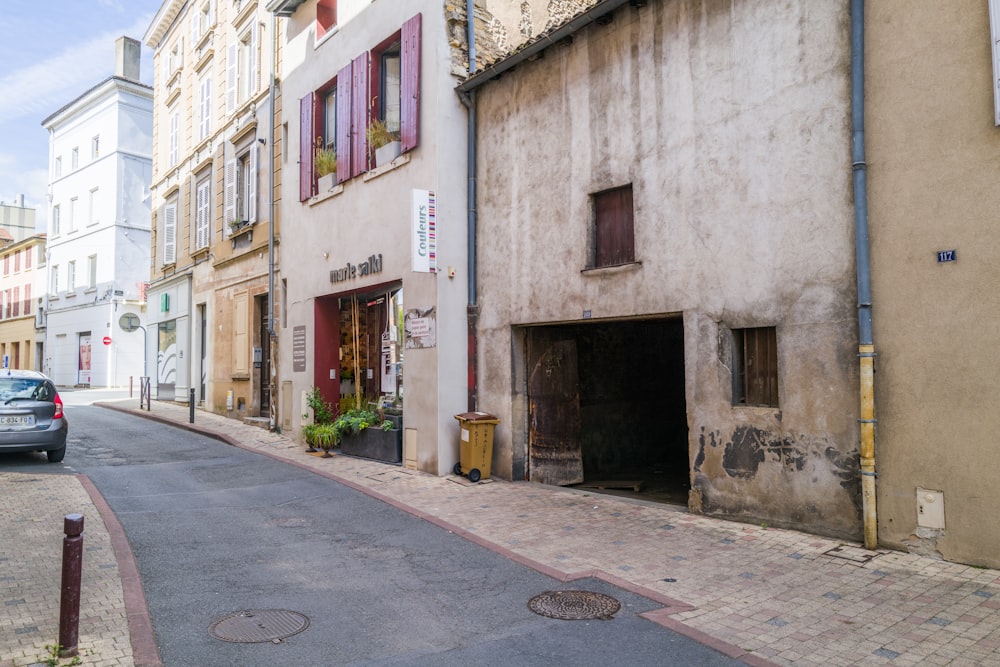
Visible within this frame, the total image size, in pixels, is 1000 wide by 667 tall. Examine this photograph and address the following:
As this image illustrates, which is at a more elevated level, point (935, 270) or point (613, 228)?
point (613, 228)

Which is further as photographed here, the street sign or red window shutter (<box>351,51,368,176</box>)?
the street sign

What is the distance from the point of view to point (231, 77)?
1909 centimetres

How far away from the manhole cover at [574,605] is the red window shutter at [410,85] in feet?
26.3

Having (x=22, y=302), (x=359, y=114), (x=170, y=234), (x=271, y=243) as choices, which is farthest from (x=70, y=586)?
(x=22, y=302)

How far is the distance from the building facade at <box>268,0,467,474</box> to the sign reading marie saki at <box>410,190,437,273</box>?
0.02 m

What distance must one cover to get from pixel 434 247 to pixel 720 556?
6.34 metres

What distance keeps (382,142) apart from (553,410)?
223 inches

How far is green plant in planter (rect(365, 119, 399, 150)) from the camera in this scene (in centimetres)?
1221

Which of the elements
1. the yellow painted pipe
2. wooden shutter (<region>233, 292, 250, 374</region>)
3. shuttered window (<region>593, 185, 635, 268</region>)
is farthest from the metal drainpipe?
wooden shutter (<region>233, 292, 250, 374</region>)

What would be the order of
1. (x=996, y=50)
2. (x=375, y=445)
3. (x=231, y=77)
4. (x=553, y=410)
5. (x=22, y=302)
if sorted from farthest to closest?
(x=22, y=302), (x=231, y=77), (x=375, y=445), (x=553, y=410), (x=996, y=50)

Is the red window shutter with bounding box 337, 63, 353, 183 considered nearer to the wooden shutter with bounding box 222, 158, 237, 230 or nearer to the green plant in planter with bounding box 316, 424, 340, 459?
the green plant in planter with bounding box 316, 424, 340, 459

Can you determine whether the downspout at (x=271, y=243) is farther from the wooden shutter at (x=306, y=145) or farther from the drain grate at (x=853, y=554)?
the drain grate at (x=853, y=554)

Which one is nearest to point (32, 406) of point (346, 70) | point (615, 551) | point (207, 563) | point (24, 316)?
point (207, 563)

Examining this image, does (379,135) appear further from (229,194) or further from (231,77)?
(231,77)
